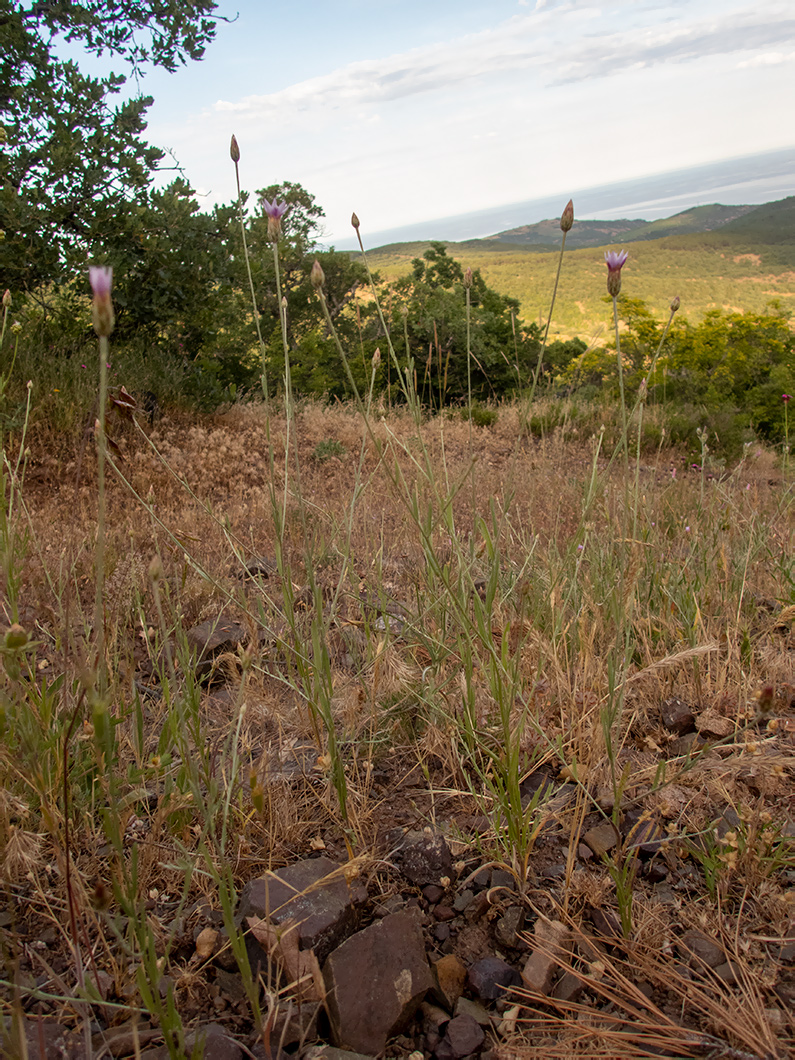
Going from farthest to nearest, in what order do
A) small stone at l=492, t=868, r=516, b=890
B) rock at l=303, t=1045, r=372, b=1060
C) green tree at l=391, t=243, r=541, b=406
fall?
green tree at l=391, t=243, r=541, b=406 → small stone at l=492, t=868, r=516, b=890 → rock at l=303, t=1045, r=372, b=1060

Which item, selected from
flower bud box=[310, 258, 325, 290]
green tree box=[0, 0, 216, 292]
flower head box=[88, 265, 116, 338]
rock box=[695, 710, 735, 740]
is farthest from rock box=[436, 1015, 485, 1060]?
green tree box=[0, 0, 216, 292]

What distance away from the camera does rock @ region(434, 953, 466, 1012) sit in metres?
1.06

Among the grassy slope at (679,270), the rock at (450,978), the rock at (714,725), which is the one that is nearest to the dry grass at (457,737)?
the rock at (714,725)

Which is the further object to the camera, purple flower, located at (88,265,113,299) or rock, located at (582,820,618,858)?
rock, located at (582,820,618,858)

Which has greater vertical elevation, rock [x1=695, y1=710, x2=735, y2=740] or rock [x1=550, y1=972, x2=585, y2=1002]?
rock [x1=695, y1=710, x2=735, y2=740]

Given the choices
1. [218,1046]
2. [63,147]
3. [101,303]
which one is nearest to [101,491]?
[101,303]

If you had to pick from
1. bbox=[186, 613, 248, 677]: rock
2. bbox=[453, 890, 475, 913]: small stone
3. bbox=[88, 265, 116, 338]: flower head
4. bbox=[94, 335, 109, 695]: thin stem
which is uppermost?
bbox=[88, 265, 116, 338]: flower head

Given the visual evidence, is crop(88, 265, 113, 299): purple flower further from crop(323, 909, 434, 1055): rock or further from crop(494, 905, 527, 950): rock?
crop(494, 905, 527, 950): rock

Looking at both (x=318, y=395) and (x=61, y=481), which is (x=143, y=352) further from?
(x=318, y=395)

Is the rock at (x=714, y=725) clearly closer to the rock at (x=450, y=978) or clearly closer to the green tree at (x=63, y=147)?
the rock at (x=450, y=978)

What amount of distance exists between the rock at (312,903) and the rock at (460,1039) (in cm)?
23

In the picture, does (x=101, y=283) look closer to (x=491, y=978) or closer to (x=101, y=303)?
(x=101, y=303)

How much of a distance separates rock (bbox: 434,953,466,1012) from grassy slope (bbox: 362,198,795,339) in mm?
18434

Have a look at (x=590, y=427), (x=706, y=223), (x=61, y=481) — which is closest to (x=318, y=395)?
(x=590, y=427)
